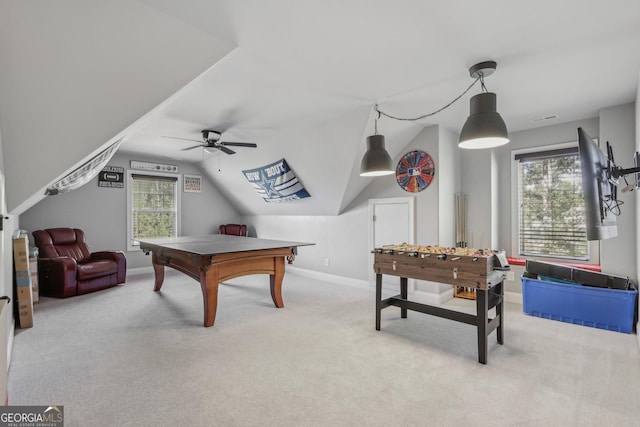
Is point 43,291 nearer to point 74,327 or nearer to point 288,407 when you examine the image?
point 74,327

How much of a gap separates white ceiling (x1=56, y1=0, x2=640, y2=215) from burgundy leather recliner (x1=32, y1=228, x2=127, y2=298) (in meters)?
2.10

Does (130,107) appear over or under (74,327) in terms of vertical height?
over

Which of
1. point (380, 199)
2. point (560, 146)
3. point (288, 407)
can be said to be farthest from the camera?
point (380, 199)

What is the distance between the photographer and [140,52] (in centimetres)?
209

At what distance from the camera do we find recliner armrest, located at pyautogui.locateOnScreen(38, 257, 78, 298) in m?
4.23

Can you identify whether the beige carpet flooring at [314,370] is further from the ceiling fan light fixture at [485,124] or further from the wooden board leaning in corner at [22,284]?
the ceiling fan light fixture at [485,124]

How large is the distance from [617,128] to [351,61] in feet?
10.4

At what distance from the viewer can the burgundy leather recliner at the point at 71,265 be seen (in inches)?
168

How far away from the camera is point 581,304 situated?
3.35 meters

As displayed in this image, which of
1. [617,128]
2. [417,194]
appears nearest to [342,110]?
[417,194]

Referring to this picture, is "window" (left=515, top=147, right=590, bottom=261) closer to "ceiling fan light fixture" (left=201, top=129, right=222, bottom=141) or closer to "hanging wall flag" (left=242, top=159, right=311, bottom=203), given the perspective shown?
"hanging wall flag" (left=242, top=159, right=311, bottom=203)

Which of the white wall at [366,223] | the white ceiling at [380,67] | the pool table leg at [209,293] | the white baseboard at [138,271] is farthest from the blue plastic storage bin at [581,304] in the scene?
the white baseboard at [138,271]

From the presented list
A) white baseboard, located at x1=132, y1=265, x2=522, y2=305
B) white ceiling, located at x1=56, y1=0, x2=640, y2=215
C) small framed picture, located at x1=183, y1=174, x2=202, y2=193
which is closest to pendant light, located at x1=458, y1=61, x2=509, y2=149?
white ceiling, located at x1=56, y1=0, x2=640, y2=215

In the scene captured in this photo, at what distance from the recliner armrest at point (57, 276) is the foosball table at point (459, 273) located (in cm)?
421
